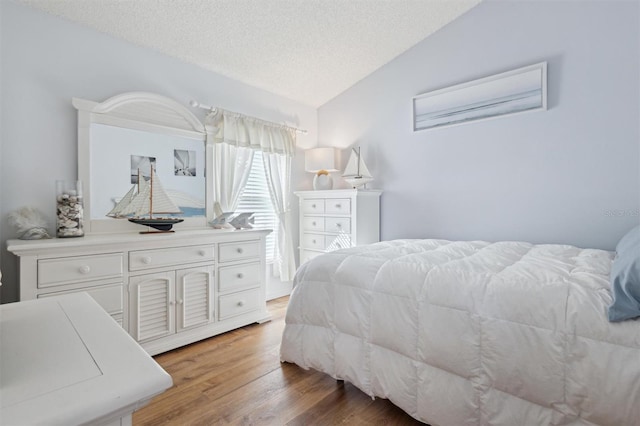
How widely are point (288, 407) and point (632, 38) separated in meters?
3.33

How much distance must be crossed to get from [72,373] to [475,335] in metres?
1.32

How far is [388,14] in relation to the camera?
285 cm

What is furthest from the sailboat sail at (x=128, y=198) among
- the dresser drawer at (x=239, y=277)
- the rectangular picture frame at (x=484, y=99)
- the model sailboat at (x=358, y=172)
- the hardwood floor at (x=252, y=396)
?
the rectangular picture frame at (x=484, y=99)

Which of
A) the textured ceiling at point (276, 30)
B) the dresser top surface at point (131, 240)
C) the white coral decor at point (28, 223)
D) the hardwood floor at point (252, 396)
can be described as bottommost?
the hardwood floor at point (252, 396)

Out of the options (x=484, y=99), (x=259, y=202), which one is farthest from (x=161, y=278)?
(x=484, y=99)

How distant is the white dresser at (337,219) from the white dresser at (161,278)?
79 centimetres

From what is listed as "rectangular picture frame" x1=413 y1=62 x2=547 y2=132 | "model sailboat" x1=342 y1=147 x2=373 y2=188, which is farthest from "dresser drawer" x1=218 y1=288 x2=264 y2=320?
"rectangular picture frame" x1=413 y1=62 x2=547 y2=132

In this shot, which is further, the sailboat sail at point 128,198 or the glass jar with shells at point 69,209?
the sailboat sail at point 128,198

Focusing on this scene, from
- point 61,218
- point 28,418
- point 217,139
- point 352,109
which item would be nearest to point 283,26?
point 217,139

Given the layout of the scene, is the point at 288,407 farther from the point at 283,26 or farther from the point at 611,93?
the point at 611,93

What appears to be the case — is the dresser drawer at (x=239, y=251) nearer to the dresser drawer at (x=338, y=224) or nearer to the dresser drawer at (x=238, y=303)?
the dresser drawer at (x=238, y=303)

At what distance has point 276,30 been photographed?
108 inches

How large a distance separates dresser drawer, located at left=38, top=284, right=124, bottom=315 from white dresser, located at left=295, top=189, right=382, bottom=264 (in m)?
1.92

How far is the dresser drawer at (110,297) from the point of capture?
79.0 inches
